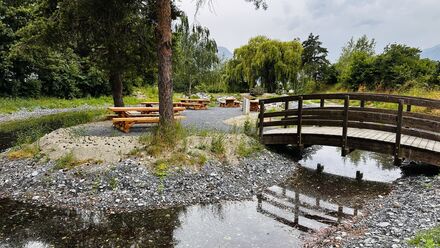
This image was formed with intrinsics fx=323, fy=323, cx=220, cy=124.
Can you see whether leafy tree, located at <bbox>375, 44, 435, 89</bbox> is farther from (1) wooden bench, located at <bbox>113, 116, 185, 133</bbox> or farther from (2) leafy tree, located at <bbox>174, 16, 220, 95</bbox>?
(1) wooden bench, located at <bbox>113, 116, 185, 133</bbox>

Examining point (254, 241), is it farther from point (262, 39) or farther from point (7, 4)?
point (262, 39)

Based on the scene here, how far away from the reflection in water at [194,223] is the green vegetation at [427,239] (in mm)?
1960

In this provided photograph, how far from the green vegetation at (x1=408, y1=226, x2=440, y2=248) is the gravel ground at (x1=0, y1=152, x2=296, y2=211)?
4140 mm

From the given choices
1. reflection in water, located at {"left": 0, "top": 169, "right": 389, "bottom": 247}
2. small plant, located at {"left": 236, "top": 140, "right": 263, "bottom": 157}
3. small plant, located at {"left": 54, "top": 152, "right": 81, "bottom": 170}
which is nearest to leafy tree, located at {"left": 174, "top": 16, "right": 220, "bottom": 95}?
small plant, located at {"left": 236, "top": 140, "right": 263, "bottom": 157}

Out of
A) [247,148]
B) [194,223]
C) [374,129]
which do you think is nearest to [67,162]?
[194,223]

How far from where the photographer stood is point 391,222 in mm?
6285

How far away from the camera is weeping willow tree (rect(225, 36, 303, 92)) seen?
3631 centimetres

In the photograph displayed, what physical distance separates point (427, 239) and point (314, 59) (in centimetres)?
3820

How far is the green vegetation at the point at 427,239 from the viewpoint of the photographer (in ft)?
14.8

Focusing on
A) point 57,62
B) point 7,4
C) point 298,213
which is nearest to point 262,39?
point 57,62

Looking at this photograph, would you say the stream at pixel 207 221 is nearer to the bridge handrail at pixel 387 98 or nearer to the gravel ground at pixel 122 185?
the gravel ground at pixel 122 185

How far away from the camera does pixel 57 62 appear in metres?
28.3

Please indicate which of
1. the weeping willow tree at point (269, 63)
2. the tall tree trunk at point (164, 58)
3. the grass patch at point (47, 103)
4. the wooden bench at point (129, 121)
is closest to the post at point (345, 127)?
the tall tree trunk at point (164, 58)

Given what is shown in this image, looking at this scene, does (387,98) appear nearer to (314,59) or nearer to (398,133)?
(398,133)
